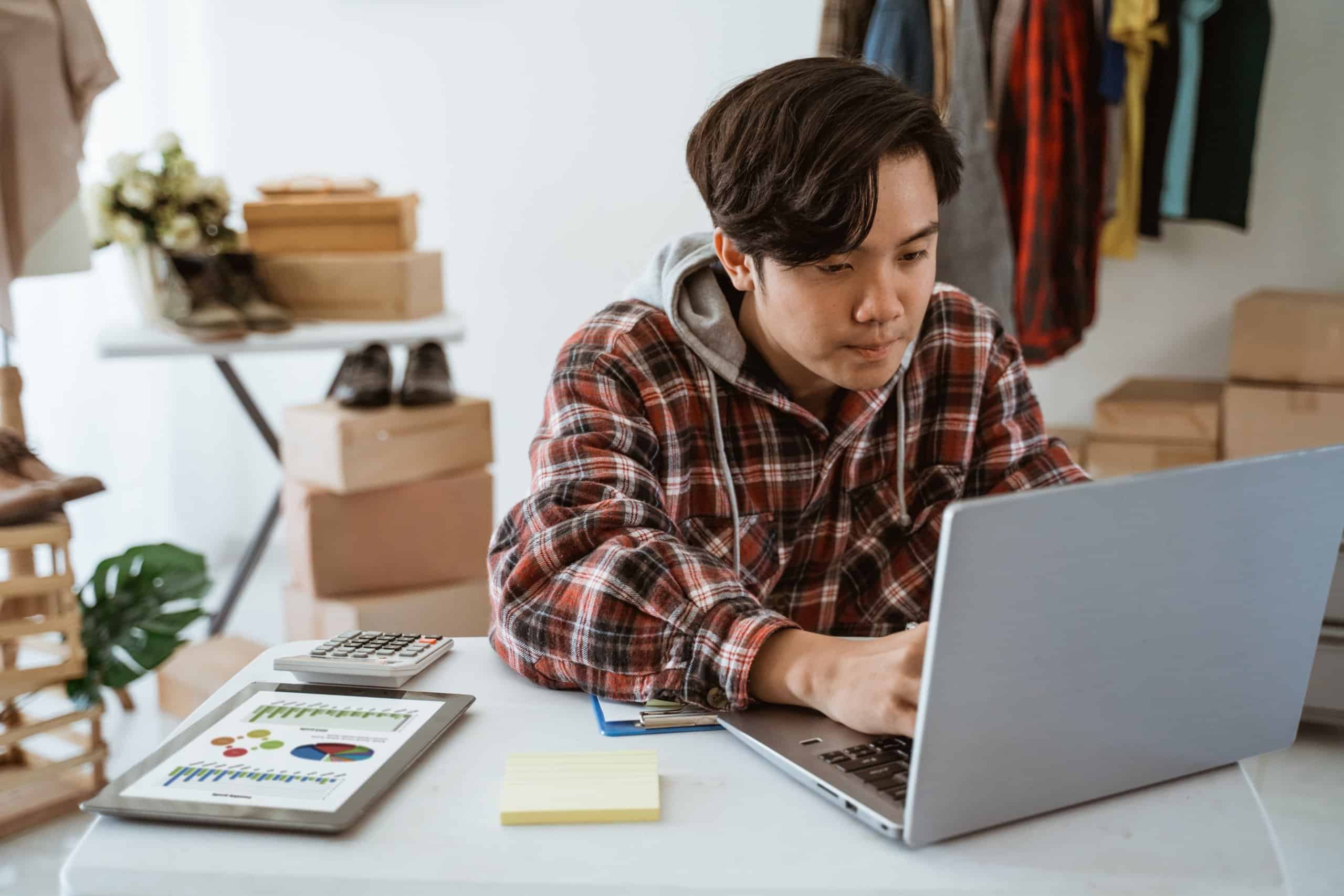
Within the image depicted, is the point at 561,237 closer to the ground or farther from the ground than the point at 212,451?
farther from the ground

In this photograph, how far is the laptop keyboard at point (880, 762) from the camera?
0.77m

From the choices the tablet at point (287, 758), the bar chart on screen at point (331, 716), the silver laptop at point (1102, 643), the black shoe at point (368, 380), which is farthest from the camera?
the black shoe at point (368, 380)

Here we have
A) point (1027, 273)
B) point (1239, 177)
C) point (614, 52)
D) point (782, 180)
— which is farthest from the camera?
point (614, 52)

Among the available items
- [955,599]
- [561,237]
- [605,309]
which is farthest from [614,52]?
[955,599]

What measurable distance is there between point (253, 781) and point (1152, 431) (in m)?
2.37

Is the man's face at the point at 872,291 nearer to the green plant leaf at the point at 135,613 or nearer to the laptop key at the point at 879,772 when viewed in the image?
the laptop key at the point at 879,772

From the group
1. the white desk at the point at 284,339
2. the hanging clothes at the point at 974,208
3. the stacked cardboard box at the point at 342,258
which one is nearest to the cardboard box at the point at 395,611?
the white desk at the point at 284,339

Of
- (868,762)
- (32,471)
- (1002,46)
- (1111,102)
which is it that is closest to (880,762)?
(868,762)

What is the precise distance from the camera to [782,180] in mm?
1053

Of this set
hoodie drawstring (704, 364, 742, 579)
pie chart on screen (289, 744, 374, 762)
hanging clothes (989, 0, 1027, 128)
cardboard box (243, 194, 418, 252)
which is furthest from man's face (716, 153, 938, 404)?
cardboard box (243, 194, 418, 252)

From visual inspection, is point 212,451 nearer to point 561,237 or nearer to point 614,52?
point 561,237

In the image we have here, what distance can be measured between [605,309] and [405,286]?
148 cm

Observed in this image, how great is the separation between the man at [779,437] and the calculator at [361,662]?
7 cm

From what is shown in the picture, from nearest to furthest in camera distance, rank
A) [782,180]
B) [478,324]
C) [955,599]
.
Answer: [955,599]
[782,180]
[478,324]
